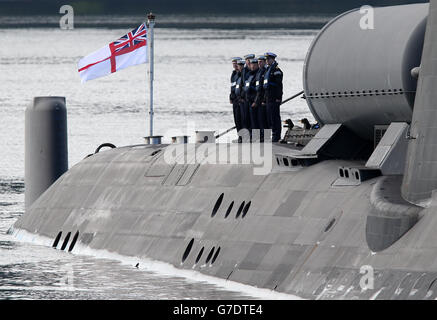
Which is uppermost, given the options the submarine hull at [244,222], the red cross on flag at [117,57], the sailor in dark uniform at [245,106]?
the red cross on flag at [117,57]

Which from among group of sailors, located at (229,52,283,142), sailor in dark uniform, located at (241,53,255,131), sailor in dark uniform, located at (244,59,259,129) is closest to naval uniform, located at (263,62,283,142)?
group of sailors, located at (229,52,283,142)

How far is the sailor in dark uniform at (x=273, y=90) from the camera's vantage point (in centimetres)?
3369

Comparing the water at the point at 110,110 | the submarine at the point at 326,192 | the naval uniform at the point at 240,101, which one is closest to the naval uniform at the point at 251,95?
the naval uniform at the point at 240,101

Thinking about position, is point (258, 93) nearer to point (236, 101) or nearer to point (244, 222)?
point (236, 101)

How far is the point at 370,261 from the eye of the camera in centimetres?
2375

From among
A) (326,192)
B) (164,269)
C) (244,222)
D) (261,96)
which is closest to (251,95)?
(261,96)

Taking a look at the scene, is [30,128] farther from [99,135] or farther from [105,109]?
[105,109]

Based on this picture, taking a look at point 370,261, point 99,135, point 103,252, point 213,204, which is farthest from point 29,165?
point 99,135

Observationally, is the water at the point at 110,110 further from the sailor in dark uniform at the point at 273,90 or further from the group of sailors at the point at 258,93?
the sailor in dark uniform at the point at 273,90

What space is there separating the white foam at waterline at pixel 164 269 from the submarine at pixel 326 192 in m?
0.14

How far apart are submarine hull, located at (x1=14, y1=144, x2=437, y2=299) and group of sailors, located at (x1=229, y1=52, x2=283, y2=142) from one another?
2.16m

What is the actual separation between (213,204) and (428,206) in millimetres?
8084

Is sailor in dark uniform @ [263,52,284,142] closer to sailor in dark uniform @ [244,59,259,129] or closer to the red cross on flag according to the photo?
sailor in dark uniform @ [244,59,259,129]

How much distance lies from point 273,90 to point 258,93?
0.62 m
